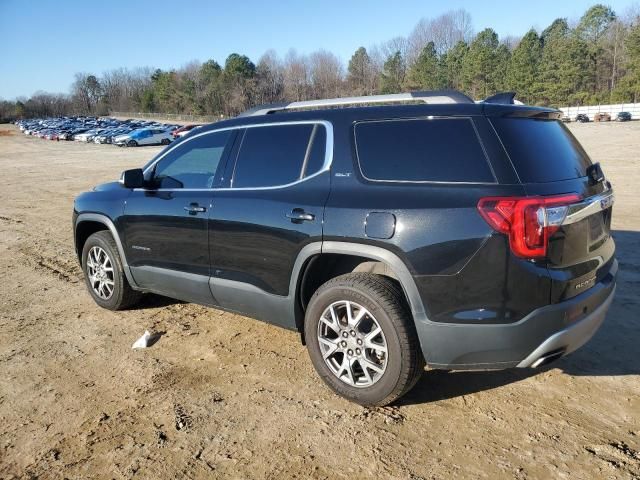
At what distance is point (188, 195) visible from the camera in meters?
4.29

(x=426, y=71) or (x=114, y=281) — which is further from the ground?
(x=426, y=71)

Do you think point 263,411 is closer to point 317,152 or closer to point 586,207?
point 317,152

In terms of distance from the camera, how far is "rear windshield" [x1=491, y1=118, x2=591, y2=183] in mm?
2910

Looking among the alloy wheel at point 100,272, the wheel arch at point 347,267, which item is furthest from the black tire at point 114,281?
the wheel arch at point 347,267

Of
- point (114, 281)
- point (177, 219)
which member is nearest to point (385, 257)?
point (177, 219)

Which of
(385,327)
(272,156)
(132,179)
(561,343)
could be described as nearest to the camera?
(561,343)

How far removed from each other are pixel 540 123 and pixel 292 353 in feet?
8.11

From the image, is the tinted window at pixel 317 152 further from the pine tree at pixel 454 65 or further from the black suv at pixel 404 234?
the pine tree at pixel 454 65

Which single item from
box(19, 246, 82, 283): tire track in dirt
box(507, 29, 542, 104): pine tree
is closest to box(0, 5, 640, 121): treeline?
box(507, 29, 542, 104): pine tree

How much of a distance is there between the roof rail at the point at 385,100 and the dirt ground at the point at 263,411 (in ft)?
6.25

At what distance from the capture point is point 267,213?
3.67 m

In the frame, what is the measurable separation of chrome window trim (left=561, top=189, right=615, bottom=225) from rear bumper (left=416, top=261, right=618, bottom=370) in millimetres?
452

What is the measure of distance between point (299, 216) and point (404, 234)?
2.61ft

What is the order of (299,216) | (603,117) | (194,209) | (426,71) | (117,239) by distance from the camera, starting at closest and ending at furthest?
(299,216), (194,209), (117,239), (603,117), (426,71)
